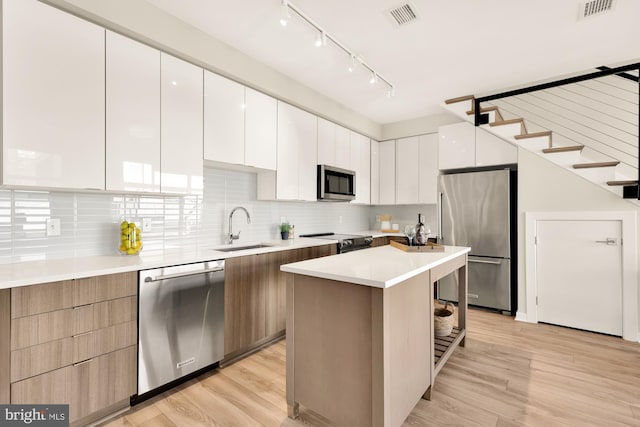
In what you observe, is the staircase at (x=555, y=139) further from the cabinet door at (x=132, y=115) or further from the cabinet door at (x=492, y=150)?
the cabinet door at (x=132, y=115)

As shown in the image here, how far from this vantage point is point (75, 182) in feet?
6.06

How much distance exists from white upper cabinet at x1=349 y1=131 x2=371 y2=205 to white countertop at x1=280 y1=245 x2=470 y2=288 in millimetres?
2343

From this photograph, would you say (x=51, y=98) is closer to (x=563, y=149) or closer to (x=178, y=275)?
(x=178, y=275)

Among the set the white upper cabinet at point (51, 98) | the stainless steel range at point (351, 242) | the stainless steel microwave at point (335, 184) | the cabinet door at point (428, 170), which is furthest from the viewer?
the cabinet door at point (428, 170)

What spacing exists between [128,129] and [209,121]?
650mm

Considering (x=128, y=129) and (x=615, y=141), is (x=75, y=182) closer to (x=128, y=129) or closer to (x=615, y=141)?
(x=128, y=129)

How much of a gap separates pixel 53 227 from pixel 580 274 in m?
4.68

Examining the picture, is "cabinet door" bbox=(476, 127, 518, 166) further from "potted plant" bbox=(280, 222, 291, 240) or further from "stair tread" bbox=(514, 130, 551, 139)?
"potted plant" bbox=(280, 222, 291, 240)

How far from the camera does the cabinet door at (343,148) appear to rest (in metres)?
4.14

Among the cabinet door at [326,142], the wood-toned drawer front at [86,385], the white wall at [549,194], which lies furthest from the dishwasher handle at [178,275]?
the white wall at [549,194]

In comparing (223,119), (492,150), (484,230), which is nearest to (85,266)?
(223,119)

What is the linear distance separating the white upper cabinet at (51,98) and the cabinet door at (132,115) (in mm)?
57

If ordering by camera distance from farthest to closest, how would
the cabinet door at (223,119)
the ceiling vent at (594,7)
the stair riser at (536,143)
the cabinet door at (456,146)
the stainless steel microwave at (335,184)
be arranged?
the cabinet door at (456,146) < the stainless steel microwave at (335,184) < the stair riser at (536,143) < the cabinet door at (223,119) < the ceiling vent at (594,7)

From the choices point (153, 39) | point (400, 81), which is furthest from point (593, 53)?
point (153, 39)
